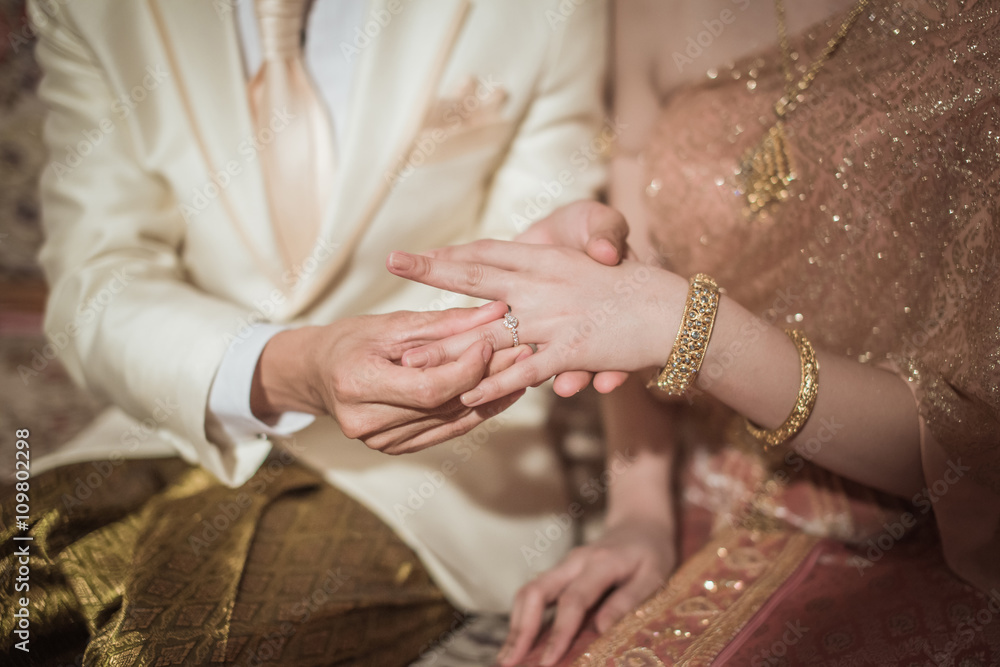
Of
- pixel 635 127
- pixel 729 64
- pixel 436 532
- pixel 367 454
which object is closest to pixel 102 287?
pixel 367 454

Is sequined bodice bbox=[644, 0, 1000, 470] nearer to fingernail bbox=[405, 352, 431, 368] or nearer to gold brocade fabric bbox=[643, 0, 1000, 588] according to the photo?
gold brocade fabric bbox=[643, 0, 1000, 588]

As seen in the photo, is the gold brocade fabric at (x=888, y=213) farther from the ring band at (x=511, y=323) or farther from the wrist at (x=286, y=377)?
the wrist at (x=286, y=377)

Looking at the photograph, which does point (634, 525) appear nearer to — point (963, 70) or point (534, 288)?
point (534, 288)

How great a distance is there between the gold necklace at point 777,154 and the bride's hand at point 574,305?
0.26 m

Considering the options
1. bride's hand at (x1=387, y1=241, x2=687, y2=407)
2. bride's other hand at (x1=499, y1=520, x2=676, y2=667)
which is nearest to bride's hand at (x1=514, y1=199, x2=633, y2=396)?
bride's hand at (x1=387, y1=241, x2=687, y2=407)

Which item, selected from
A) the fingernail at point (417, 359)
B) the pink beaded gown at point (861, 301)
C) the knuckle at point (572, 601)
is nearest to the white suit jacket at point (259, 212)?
the knuckle at point (572, 601)

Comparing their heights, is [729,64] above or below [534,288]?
above

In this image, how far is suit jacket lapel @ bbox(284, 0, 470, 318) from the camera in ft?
3.01

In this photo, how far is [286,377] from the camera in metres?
0.83

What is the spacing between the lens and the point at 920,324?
0.78 m

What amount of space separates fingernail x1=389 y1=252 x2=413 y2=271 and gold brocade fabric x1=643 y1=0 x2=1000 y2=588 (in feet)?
1.66

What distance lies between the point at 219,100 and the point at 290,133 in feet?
0.36

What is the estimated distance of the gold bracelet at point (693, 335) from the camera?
2.35 ft

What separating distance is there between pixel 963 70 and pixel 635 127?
0.49 meters
